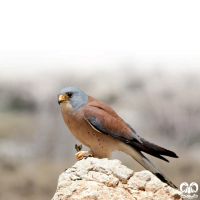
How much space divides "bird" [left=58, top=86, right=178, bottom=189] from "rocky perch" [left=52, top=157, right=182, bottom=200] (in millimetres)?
311

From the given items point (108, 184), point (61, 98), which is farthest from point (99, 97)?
point (108, 184)

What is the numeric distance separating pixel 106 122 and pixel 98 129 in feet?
0.35

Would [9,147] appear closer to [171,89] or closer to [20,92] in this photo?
[20,92]

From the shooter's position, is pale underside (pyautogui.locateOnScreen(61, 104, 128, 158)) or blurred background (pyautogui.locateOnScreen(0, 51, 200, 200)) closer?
pale underside (pyautogui.locateOnScreen(61, 104, 128, 158))

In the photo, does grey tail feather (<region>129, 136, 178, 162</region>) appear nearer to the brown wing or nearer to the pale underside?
the brown wing

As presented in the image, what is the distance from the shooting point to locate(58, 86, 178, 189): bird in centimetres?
270

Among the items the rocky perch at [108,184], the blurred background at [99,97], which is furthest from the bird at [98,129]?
the blurred background at [99,97]

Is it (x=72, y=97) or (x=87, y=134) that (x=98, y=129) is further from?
(x=72, y=97)

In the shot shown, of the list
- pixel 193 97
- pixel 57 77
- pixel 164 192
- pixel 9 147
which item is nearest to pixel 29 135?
pixel 9 147

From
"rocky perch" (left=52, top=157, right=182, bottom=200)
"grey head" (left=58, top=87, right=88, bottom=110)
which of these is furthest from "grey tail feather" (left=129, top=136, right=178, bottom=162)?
"grey head" (left=58, top=87, right=88, bottom=110)

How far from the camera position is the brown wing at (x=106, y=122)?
270cm

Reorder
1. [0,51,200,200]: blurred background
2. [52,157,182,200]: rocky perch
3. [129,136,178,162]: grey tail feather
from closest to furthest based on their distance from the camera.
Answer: [52,157,182,200]: rocky perch → [129,136,178,162]: grey tail feather → [0,51,200,200]: blurred background

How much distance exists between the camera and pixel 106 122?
275cm

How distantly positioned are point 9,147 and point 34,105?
1.97 feet
